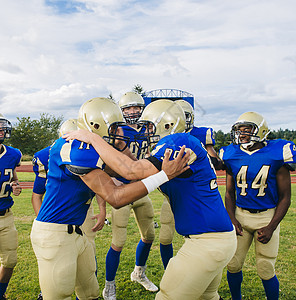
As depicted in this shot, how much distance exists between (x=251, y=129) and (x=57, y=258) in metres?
2.34

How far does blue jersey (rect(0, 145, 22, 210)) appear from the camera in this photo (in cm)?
353

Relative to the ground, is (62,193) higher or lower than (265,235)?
higher

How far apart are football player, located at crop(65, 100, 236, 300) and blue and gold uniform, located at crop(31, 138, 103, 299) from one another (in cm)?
14

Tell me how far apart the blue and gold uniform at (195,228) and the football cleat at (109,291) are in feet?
5.46

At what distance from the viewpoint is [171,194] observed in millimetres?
2369

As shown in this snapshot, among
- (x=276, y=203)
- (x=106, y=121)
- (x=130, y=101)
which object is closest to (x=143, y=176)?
(x=106, y=121)

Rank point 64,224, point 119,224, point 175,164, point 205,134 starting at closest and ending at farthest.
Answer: point 175,164, point 64,224, point 119,224, point 205,134

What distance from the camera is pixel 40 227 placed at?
7.68 feet

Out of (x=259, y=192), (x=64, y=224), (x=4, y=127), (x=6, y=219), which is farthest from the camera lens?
(x=4, y=127)

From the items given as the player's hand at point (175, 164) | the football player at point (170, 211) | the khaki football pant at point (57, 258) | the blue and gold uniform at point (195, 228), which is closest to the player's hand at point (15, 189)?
the khaki football pant at point (57, 258)

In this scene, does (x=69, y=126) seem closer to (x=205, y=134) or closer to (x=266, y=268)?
(x=205, y=134)

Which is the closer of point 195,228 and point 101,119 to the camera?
point 195,228

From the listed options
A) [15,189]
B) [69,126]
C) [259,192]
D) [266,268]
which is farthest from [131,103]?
[266,268]

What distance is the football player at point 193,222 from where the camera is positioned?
207cm
